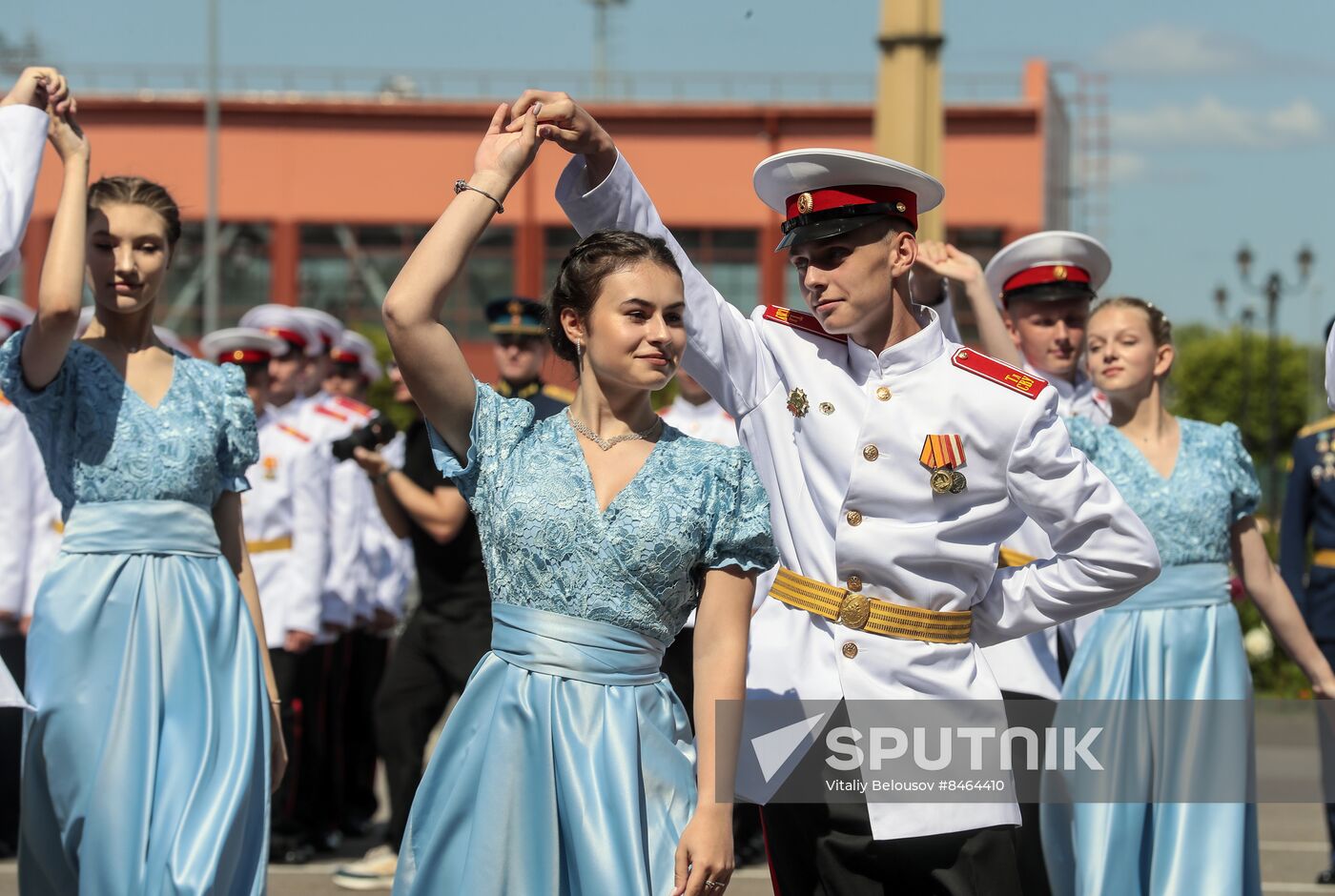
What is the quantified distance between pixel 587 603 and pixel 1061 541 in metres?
1.07

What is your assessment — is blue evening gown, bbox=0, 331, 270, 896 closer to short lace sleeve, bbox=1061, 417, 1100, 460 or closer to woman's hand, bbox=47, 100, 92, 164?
woman's hand, bbox=47, 100, 92, 164

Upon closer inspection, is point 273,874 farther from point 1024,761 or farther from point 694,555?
point 694,555

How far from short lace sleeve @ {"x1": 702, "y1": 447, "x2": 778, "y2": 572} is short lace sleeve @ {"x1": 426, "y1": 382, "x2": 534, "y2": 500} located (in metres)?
0.41

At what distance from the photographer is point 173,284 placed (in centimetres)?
4303

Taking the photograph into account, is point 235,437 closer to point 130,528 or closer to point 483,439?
point 130,528

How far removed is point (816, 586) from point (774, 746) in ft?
1.13

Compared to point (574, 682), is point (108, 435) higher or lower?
higher

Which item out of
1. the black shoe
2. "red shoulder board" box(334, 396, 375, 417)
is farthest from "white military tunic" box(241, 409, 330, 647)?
the black shoe

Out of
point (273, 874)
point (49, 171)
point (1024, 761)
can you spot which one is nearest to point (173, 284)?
point (49, 171)

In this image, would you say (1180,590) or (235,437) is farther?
(1180,590)

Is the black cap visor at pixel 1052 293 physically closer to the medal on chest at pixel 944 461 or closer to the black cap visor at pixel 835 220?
the black cap visor at pixel 835 220

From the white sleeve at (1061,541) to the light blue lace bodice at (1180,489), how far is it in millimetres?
1636

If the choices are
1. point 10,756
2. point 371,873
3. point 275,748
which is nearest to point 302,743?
point 371,873

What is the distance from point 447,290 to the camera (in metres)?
3.57
